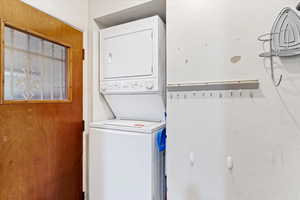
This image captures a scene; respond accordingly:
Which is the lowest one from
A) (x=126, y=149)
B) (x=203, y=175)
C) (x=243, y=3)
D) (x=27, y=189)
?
(x=27, y=189)

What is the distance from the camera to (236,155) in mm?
1098

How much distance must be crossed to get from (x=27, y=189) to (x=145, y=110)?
1277 millimetres

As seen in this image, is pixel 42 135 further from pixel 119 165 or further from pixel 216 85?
pixel 216 85

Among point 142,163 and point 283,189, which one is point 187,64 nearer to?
point 142,163

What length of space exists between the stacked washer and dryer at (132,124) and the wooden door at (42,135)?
0.75 ft

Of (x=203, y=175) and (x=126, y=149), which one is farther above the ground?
(x=126, y=149)

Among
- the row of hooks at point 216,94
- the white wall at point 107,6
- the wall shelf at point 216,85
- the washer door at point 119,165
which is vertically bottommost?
the washer door at point 119,165

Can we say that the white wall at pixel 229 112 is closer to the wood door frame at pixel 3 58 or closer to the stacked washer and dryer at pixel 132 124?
the stacked washer and dryer at pixel 132 124

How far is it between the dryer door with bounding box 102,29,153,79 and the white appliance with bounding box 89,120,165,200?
59cm

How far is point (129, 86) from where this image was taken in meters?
1.64

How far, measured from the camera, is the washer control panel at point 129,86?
1526 millimetres

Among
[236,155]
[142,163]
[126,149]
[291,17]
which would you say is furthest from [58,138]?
[291,17]

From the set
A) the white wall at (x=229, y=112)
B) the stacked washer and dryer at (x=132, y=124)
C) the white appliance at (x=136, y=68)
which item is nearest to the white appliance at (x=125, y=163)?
the stacked washer and dryer at (x=132, y=124)

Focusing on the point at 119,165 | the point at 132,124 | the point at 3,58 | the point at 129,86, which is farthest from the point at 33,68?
the point at 119,165
